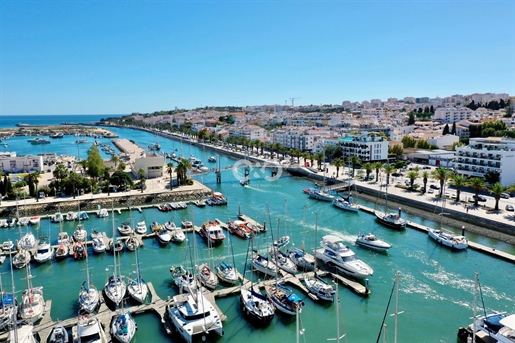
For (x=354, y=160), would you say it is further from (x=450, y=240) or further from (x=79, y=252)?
(x=79, y=252)

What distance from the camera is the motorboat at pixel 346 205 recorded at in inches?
1411

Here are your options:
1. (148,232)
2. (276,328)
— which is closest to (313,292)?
(276,328)

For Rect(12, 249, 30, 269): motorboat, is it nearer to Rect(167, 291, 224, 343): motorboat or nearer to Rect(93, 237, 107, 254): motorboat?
Rect(93, 237, 107, 254): motorboat

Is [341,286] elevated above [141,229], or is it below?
below

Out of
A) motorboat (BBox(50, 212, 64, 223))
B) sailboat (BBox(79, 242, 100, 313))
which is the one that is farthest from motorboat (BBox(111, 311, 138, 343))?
motorboat (BBox(50, 212, 64, 223))

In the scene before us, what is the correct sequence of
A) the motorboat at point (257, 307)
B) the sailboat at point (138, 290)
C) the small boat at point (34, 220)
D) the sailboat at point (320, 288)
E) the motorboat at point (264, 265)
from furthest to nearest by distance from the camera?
1. the small boat at point (34, 220)
2. the motorboat at point (264, 265)
3. the sailboat at point (320, 288)
4. the sailboat at point (138, 290)
5. the motorboat at point (257, 307)

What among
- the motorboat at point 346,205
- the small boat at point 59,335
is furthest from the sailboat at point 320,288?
the motorboat at point 346,205

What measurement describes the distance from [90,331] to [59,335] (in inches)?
52.4

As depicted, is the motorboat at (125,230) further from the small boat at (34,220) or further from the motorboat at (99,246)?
the small boat at (34,220)

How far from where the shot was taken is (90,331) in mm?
15234

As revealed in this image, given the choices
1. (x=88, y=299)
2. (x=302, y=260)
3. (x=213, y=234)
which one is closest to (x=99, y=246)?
(x=213, y=234)

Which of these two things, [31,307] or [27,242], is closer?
[31,307]

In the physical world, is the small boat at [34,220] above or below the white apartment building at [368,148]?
below

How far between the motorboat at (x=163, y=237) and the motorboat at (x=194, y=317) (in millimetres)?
10273
